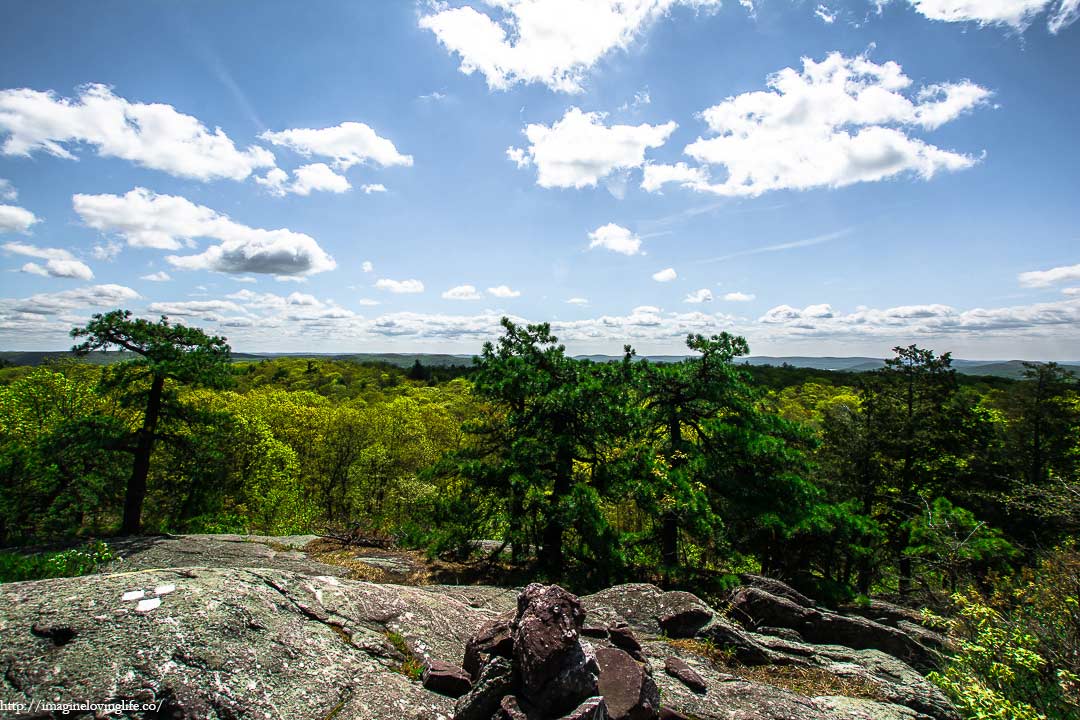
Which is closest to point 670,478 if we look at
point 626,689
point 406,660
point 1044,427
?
point 626,689

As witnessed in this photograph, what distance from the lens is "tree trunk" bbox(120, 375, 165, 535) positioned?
1778 centimetres

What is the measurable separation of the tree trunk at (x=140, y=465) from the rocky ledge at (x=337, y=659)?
1573 centimetres

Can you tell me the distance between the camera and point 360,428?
4019cm

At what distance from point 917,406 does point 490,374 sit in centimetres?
2211

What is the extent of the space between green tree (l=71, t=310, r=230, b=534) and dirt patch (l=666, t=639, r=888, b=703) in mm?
18743

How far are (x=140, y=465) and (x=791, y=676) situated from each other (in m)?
22.2

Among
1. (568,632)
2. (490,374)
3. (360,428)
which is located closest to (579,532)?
(490,374)

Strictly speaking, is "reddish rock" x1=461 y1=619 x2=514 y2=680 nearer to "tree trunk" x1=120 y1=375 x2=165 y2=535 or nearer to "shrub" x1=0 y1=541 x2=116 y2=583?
"shrub" x1=0 y1=541 x2=116 y2=583

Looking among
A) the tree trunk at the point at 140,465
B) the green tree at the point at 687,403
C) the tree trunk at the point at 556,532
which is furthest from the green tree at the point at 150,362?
the green tree at the point at 687,403

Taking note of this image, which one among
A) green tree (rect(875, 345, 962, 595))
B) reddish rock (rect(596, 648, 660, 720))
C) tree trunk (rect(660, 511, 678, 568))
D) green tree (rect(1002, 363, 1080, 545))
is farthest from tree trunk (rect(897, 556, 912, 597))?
reddish rock (rect(596, 648, 660, 720))

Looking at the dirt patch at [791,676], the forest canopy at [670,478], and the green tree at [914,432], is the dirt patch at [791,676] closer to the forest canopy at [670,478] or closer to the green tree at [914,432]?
the forest canopy at [670,478]

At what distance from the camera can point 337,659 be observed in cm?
539

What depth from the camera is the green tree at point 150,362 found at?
56.7 ft

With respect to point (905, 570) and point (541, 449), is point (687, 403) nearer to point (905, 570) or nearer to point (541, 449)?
point (541, 449)
